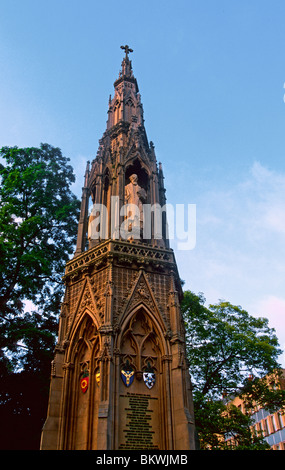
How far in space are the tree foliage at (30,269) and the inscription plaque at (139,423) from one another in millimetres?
7245

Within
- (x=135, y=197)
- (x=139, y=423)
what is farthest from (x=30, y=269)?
(x=139, y=423)

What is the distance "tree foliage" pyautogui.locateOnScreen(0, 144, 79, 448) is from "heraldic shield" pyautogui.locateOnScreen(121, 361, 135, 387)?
695 cm

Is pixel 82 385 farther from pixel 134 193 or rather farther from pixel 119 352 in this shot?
pixel 134 193

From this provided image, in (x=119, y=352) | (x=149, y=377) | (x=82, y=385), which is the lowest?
(x=82, y=385)

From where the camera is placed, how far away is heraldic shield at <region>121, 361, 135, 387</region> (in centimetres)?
1217

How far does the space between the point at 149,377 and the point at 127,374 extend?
0.70 meters

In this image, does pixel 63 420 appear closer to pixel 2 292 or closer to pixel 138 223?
pixel 138 223

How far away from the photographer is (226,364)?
71.2 ft

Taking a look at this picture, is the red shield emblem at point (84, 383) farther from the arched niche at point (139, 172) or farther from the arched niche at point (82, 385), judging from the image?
the arched niche at point (139, 172)

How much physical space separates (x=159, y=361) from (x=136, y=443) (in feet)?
8.01

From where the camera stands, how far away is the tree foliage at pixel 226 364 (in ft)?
62.4

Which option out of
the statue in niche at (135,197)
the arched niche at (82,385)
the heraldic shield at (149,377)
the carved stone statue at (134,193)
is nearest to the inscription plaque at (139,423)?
the heraldic shield at (149,377)

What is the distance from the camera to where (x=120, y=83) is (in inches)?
923
